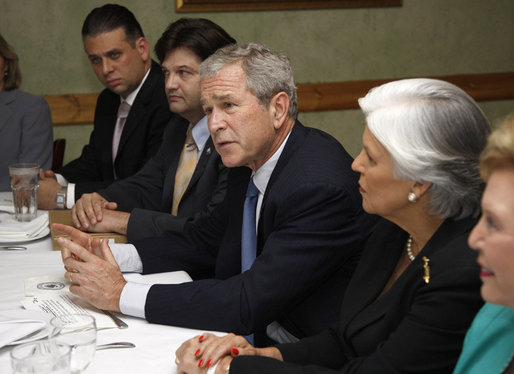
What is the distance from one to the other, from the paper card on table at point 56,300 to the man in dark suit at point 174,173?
0.61 metres

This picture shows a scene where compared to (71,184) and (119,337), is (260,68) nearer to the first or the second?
(119,337)

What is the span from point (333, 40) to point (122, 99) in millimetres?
2036

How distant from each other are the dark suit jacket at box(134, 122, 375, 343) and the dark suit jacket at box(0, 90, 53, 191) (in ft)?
6.13

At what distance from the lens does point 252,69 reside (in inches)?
78.5

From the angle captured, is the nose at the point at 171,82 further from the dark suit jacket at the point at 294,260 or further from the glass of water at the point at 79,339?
the glass of water at the point at 79,339

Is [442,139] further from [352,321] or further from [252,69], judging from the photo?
[252,69]

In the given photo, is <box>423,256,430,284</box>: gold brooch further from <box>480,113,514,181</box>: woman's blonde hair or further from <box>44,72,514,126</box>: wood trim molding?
<box>44,72,514,126</box>: wood trim molding

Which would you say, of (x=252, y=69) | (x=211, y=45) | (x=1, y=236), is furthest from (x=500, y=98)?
(x=1, y=236)

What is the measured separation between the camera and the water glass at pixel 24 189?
2520mm

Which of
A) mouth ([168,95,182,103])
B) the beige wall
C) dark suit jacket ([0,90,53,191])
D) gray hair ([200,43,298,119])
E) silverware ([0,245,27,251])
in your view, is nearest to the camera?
gray hair ([200,43,298,119])

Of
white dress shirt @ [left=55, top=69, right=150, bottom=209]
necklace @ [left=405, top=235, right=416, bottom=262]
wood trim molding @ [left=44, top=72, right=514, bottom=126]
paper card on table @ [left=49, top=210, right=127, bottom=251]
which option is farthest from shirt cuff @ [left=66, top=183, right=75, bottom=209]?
wood trim molding @ [left=44, top=72, right=514, bottom=126]

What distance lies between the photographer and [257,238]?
204 cm

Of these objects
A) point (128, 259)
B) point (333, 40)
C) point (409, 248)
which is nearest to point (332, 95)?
point (333, 40)

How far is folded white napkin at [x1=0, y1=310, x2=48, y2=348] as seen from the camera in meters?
1.42
